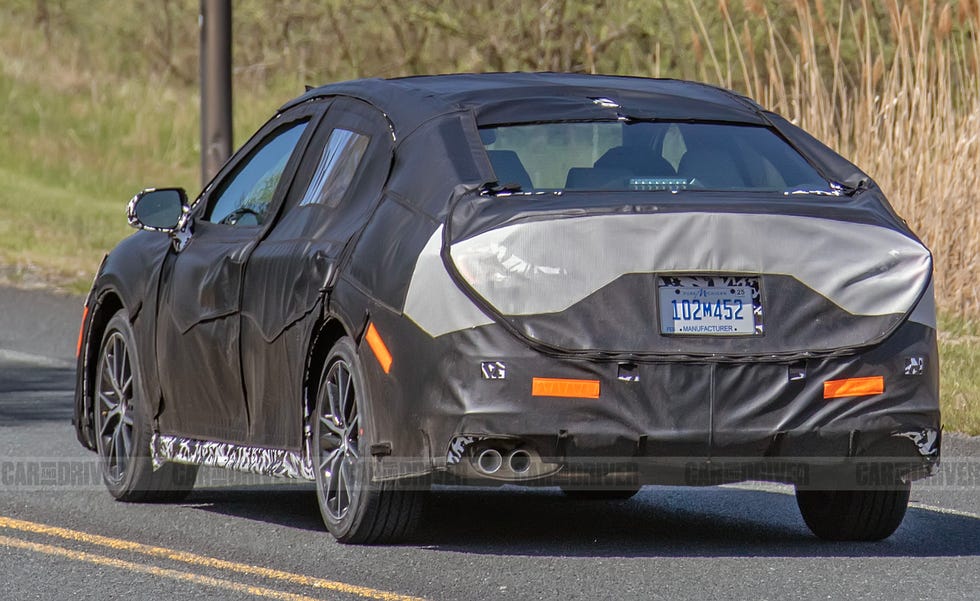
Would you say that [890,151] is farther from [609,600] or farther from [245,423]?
[609,600]

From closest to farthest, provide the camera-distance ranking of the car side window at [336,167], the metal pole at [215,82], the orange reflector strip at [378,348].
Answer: the orange reflector strip at [378,348] < the car side window at [336,167] < the metal pole at [215,82]

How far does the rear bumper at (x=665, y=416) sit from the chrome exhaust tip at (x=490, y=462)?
20mm

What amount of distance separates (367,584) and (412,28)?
19.4 metres

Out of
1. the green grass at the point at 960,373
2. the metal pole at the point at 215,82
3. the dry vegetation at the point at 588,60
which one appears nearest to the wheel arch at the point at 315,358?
the green grass at the point at 960,373

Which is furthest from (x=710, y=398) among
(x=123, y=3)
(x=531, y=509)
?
(x=123, y=3)

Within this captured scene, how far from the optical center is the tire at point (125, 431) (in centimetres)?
813

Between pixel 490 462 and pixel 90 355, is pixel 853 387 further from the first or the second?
pixel 90 355

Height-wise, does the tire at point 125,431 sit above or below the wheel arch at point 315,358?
below

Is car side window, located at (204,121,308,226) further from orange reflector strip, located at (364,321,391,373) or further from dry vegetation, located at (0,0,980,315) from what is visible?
dry vegetation, located at (0,0,980,315)

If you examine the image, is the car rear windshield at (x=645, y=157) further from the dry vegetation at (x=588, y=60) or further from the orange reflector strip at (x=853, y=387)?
the dry vegetation at (x=588, y=60)

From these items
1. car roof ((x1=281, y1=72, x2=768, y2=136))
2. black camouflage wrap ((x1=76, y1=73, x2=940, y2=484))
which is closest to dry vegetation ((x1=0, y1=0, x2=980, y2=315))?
car roof ((x1=281, y1=72, x2=768, y2=136))

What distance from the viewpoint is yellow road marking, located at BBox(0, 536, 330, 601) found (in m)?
6.11

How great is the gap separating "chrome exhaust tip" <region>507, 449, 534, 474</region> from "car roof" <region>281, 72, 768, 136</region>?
1219 millimetres

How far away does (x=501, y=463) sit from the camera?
641 centimetres
